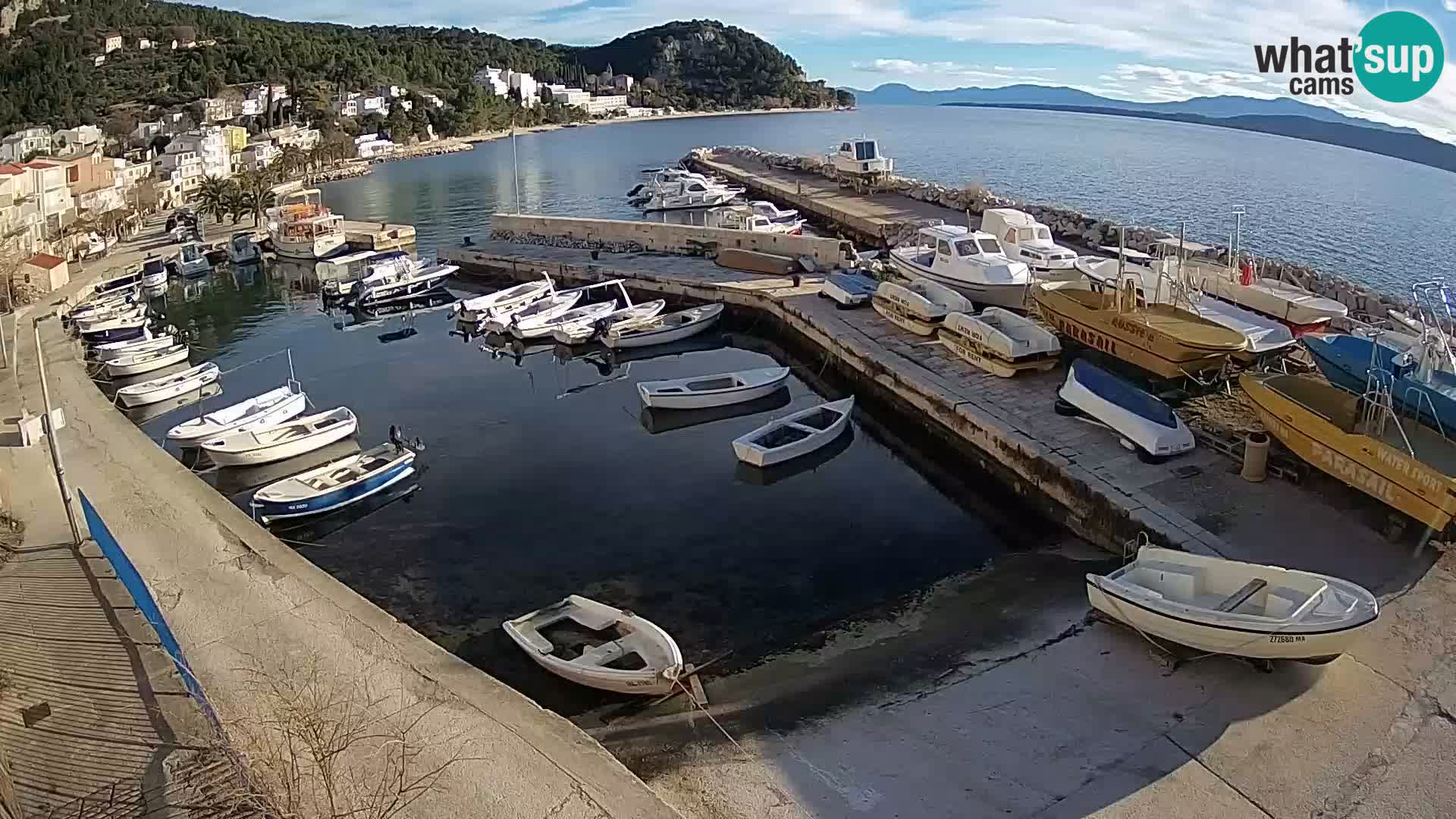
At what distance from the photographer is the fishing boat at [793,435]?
17719 millimetres

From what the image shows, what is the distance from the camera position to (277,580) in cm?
1283

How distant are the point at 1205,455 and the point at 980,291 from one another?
9213mm

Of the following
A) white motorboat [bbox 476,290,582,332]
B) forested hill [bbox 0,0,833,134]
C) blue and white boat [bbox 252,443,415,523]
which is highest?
forested hill [bbox 0,0,833,134]

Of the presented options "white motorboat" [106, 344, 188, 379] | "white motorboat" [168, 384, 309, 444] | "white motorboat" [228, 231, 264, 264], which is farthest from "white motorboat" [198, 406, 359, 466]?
"white motorboat" [228, 231, 264, 264]

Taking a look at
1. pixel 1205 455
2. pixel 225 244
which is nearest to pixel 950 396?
pixel 1205 455

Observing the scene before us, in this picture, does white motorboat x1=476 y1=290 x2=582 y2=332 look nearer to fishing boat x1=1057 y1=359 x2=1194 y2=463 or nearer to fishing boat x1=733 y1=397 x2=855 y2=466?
fishing boat x1=733 y1=397 x2=855 y2=466

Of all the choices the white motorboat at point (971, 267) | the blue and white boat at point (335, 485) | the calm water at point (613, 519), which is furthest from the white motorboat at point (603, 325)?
the blue and white boat at point (335, 485)

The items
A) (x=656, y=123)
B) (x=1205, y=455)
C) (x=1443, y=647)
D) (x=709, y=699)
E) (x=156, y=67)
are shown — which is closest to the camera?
(x=1443, y=647)

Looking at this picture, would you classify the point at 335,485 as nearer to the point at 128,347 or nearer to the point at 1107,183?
the point at 128,347

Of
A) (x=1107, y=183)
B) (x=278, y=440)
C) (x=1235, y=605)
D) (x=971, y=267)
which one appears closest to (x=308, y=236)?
(x=278, y=440)

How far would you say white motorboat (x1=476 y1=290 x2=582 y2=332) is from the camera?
2753 centimetres

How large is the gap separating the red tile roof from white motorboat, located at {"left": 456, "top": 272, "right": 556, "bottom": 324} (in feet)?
52.0

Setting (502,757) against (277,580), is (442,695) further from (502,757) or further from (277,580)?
(277,580)

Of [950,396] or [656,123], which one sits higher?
[656,123]
